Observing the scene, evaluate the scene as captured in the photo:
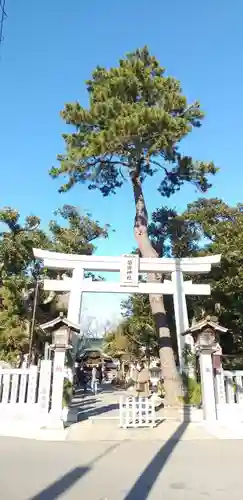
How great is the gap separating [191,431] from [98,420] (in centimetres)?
286

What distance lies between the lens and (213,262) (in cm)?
1403

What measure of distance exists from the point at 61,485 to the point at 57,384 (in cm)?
520

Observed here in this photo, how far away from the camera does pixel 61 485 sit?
16.7 ft

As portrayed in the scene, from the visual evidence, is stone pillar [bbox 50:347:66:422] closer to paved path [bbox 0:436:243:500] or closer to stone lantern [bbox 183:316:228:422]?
paved path [bbox 0:436:243:500]

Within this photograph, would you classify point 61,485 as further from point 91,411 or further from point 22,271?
point 22,271

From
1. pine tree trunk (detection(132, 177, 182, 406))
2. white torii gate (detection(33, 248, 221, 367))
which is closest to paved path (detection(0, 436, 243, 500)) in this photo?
pine tree trunk (detection(132, 177, 182, 406))

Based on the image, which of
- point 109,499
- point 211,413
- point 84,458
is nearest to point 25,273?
point 211,413

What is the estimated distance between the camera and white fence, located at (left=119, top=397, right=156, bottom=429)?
10039 millimetres

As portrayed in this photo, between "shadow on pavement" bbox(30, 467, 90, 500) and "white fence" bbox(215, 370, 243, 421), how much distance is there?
533 cm

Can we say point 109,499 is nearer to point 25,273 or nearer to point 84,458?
point 84,458

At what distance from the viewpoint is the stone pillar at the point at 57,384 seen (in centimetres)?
990

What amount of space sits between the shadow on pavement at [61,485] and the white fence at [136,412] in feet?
13.7

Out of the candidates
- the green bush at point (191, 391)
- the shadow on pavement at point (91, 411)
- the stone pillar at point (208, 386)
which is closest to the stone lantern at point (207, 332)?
the stone pillar at point (208, 386)

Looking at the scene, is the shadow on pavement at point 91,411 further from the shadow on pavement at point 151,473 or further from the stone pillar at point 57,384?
the shadow on pavement at point 151,473
